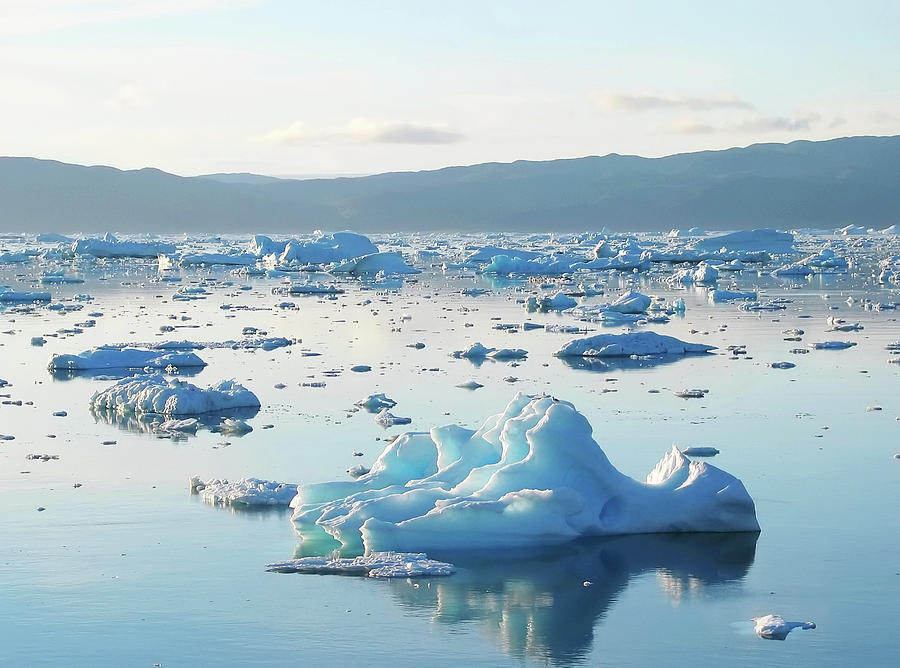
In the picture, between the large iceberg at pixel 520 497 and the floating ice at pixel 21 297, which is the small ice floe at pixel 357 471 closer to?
the large iceberg at pixel 520 497

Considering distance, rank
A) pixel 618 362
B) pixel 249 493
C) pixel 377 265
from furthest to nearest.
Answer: pixel 377 265, pixel 618 362, pixel 249 493

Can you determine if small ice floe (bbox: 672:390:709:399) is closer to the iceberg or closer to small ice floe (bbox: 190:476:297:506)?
small ice floe (bbox: 190:476:297:506)

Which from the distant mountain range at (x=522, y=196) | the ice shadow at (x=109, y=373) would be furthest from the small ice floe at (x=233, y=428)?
the distant mountain range at (x=522, y=196)

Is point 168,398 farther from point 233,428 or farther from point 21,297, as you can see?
point 21,297

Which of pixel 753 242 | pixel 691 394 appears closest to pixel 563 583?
pixel 691 394

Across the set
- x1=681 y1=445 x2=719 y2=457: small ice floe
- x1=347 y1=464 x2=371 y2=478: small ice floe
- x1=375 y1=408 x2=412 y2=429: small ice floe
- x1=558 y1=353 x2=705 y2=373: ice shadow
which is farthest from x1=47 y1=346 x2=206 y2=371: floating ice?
x1=681 y1=445 x2=719 y2=457: small ice floe
